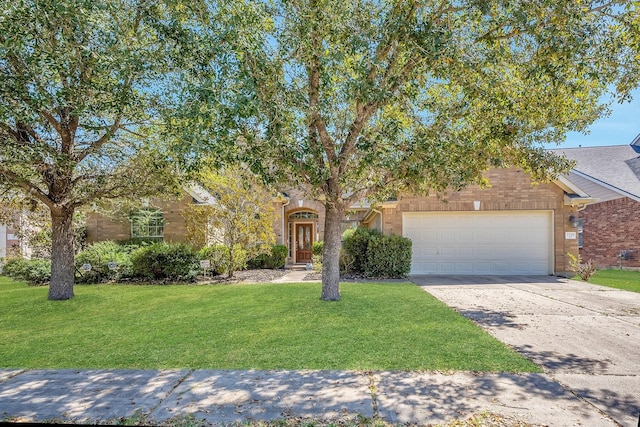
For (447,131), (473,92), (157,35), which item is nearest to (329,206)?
(447,131)

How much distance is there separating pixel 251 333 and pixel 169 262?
789 cm

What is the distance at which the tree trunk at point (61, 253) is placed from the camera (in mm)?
9359

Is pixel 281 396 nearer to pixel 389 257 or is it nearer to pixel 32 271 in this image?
pixel 389 257

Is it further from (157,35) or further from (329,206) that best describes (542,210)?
(157,35)

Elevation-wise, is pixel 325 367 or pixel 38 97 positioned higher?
pixel 38 97

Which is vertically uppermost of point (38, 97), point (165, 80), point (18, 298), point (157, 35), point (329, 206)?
point (157, 35)

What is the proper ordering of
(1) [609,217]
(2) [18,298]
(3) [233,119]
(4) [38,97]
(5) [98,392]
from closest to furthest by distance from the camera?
(5) [98,392], (3) [233,119], (4) [38,97], (2) [18,298], (1) [609,217]

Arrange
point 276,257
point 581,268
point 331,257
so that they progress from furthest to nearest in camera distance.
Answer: point 276,257 < point 581,268 < point 331,257

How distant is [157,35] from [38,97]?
2406 mm

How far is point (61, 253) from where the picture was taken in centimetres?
941

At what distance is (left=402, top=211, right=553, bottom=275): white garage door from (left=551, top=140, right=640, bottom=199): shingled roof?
240 inches

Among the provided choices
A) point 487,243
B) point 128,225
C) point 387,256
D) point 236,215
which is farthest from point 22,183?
point 487,243

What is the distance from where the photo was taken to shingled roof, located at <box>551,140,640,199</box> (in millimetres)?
17297

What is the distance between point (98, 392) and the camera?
3906mm
